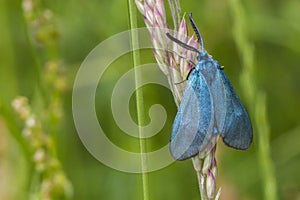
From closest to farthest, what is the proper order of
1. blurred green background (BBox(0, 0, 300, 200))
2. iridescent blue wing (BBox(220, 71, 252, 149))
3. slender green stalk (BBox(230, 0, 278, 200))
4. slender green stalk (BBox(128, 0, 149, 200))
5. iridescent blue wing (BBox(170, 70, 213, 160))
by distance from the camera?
slender green stalk (BBox(128, 0, 149, 200)) < iridescent blue wing (BBox(170, 70, 213, 160)) < iridescent blue wing (BBox(220, 71, 252, 149)) < slender green stalk (BBox(230, 0, 278, 200)) < blurred green background (BBox(0, 0, 300, 200))

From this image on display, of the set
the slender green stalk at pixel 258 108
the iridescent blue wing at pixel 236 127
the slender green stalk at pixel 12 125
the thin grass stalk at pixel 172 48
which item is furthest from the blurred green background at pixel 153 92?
the thin grass stalk at pixel 172 48

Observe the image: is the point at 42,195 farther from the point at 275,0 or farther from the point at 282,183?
the point at 275,0

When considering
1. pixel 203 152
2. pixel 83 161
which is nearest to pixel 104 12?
pixel 83 161

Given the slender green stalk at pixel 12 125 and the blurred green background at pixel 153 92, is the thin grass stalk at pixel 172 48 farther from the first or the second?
the blurred green background at pixel 153 92

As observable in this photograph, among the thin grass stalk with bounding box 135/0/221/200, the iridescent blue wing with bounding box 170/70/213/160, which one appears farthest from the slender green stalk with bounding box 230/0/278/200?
the thin grass stalk with bounding box 135/0/221/200

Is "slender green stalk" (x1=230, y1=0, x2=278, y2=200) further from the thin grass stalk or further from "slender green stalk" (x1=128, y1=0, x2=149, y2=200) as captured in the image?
"slender green stalk" (x1=128, y1=0, x2=149, y2=200)
